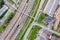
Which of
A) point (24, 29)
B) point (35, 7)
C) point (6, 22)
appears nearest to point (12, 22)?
point (6, 22)

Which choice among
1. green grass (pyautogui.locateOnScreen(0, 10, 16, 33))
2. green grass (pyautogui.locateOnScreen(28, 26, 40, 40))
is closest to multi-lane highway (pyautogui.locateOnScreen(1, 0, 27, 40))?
green grass (pyautogui.locateOnScreen(0, 10, 16, 33))

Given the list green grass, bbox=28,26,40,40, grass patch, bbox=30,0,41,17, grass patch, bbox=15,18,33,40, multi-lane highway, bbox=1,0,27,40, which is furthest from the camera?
grass patch, bbox=30,0,41,17

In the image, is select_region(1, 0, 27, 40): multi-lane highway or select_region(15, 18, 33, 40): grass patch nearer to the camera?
select_region(15, 18, 33, 40): grass patch

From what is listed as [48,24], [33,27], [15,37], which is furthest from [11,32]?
[48,24]

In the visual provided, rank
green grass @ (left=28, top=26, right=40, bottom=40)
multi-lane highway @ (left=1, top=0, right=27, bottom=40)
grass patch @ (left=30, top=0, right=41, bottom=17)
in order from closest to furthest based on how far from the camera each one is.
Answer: green grass @ (left=28, top=26, right=40, bottom=40) → multi-lane highway @ (left=1, top=0, right=27, bottom=40) → grass patch @ (left=30, top=0, right=41, bottom=17)

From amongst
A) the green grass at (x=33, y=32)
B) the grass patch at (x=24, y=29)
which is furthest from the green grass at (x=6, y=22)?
the green grass at (x=33, y=32)

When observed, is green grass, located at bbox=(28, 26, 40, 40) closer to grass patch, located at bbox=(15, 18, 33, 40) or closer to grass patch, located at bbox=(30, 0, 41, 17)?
grass patch, located at bbox=(15, 18, 33, 40)

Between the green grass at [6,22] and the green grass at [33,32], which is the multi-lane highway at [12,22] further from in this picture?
the green grass at [33,32]

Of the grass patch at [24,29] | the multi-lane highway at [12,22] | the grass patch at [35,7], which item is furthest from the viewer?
the grass patch at [35,7]

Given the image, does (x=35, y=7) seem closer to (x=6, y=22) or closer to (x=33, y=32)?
(x=33, y=32)

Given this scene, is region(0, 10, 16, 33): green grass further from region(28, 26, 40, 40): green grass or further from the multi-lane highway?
region(28, 26, 40, 40): green grass

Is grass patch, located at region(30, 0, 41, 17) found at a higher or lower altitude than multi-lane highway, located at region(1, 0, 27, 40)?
higher

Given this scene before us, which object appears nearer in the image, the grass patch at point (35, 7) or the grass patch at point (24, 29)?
the grass patch at point (24, 29)
